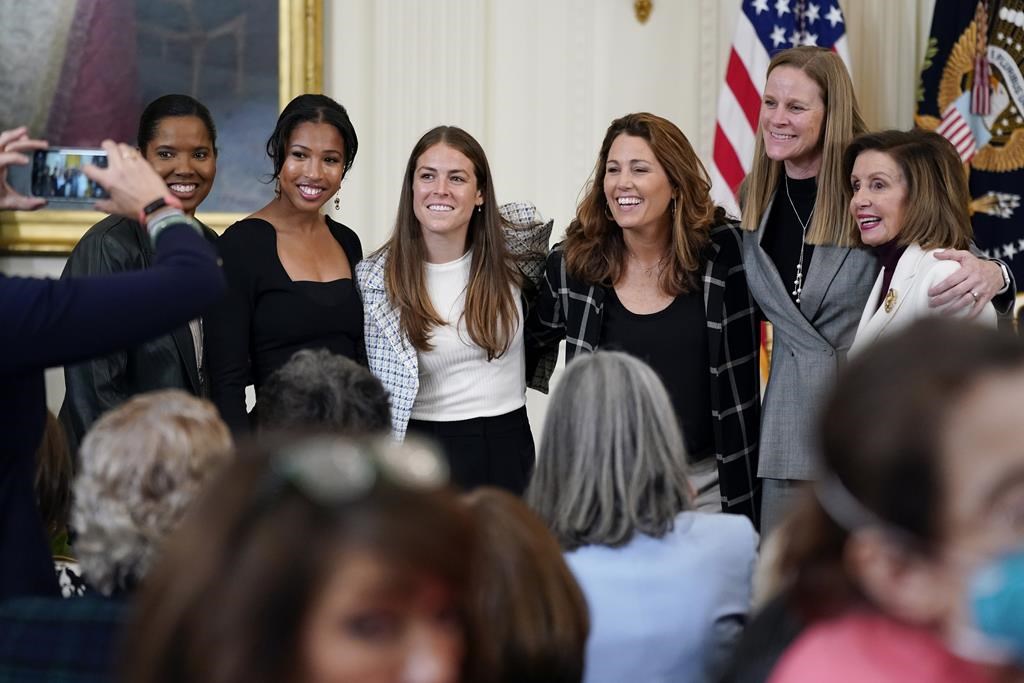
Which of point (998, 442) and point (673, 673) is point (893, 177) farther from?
point (998, 442)

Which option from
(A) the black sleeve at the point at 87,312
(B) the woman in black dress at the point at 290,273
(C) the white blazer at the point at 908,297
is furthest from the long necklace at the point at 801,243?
(A) the black sleeve at the point at 87,312

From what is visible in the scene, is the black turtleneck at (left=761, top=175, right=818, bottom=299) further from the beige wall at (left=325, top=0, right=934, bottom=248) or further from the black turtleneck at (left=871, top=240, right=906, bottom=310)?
the beige wall at (left=325, top=0, right=934, bottom=248)

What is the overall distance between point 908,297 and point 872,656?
2.41 m

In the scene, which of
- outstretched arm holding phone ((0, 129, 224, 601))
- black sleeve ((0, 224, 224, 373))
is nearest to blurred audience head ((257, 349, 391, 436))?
outstretched arm holding phone ((0, 129, 224, 601))

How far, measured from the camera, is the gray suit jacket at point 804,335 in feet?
12.5

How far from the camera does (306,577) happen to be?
1.11m

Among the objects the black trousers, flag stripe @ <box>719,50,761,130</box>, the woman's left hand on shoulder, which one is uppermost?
flag stripe @ <box>719,50,761,130</box>

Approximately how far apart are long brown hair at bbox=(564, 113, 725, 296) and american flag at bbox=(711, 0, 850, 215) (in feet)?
5.36

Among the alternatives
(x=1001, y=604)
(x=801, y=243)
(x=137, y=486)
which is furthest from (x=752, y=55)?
(x=1001, y=604)

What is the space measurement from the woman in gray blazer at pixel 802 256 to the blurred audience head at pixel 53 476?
1908 millimetres

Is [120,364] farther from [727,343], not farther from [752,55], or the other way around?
[752,55]

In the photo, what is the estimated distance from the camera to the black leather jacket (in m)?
3.56

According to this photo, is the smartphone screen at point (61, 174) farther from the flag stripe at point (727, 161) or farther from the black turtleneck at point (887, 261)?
the flag stripe at point (727, 161)

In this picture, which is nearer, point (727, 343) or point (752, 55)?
point (727, 343)
